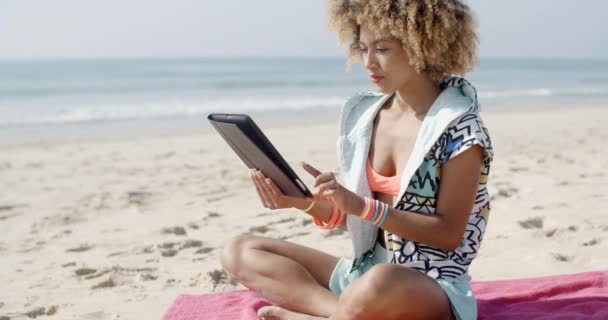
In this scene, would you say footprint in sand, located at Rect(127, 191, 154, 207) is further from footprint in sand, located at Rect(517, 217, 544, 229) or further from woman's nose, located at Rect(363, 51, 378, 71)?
woman's nose, located at Rect(363, 51, 378, 71)

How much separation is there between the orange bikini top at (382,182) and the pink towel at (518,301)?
32.0 inches

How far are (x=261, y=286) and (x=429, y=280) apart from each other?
0.95 metres

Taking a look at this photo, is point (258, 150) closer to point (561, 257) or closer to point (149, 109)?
point (561, 257)

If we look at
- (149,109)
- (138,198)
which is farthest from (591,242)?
(149,109)

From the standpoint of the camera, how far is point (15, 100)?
18.2 m

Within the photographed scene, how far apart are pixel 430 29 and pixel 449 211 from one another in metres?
0.73

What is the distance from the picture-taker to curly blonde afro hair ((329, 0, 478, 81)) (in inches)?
111

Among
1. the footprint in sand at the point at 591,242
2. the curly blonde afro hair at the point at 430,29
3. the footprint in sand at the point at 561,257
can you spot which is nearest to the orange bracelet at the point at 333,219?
the curly blonde afro hair at the point at 430,29

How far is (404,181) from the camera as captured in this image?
277 cm

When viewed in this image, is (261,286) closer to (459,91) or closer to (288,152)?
(459,91)

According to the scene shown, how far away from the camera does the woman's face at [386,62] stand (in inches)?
114

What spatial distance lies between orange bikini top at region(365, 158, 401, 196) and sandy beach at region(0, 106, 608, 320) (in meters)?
1.43

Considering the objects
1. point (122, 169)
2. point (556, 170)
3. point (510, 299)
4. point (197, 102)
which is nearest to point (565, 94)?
point (197, 102)

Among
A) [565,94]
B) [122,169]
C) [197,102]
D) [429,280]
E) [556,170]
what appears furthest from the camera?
[565,94]
